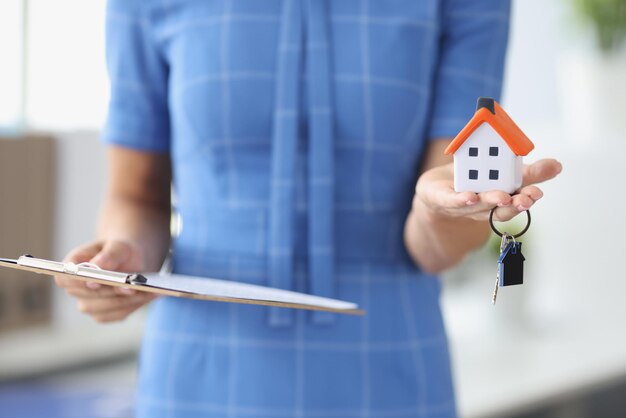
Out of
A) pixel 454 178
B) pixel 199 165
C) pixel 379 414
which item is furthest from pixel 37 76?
pixel 454 178

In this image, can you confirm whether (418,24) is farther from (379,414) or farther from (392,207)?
(379,414)

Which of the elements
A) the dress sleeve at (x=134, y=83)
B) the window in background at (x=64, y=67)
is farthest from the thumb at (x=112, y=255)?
the window in background at (x=64, y=67)

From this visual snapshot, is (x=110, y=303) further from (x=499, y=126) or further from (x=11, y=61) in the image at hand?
(x=11, y=61)

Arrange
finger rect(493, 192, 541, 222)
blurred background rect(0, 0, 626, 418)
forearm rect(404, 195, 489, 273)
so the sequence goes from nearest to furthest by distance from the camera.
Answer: finger rect(493, 192, 541, 222) → forearm rect(404, 195, 489, 273) → blurred background rect(0, 0, 626, 418)

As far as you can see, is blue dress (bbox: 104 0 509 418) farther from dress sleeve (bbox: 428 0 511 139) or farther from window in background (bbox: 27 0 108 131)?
window in background (bbox: 27 0 108 131)

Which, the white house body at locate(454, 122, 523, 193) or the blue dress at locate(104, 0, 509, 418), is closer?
the white house body at locate(454, 122, 523, 193)

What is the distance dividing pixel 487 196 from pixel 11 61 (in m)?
1.25

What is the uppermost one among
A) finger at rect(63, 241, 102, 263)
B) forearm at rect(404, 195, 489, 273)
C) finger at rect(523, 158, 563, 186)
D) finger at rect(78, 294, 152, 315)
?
forearm at rect(404, 195, 489, 273)

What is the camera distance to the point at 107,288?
1.65 ft

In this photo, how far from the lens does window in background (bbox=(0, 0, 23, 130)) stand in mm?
1381

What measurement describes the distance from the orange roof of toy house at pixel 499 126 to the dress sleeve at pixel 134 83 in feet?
1.10

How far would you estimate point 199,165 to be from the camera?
59cm

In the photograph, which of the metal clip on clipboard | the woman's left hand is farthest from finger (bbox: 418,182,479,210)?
the metal clip on clipboard

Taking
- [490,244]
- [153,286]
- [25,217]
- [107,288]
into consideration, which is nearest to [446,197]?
[153,286]
